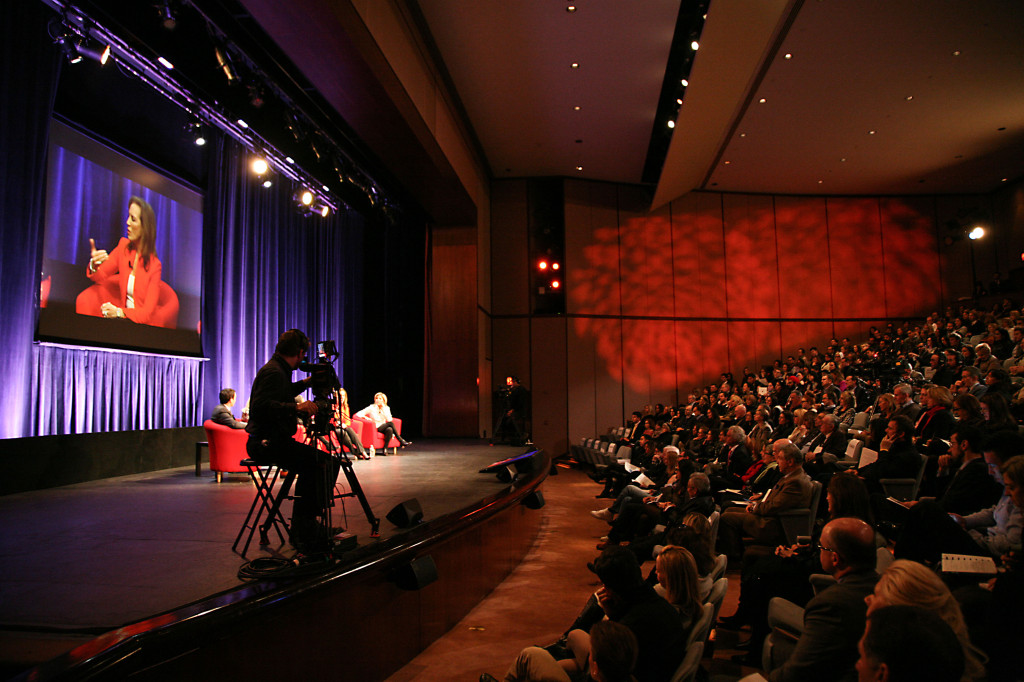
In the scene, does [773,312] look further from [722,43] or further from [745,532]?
[745,532]

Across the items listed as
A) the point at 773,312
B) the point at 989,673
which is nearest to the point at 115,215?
the point at 989,673

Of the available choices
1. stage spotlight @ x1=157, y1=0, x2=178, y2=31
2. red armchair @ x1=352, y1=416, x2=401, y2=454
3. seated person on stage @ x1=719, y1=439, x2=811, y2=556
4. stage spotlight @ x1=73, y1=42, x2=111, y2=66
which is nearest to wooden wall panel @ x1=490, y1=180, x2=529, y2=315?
red armchair @ x1=352, y1=416, x2=401, y2=454

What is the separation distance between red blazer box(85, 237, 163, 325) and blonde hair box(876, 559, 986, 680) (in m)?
7.43

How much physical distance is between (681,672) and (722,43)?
7.77 m

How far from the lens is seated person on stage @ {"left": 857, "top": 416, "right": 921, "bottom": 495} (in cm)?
423

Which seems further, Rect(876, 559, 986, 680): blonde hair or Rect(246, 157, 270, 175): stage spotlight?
Rect(246, 157, 270, 175): stage spotlight

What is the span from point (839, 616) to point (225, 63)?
687cm

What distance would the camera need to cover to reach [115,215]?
22.8 ft

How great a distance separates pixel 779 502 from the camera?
4.12 metres

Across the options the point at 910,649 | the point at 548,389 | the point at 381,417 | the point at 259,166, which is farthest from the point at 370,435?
the point at 910,649

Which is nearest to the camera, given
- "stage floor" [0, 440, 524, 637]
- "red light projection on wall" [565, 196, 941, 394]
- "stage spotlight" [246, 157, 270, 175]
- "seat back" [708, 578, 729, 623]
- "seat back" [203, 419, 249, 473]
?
"stage floor" [0, 440, 524, 637]

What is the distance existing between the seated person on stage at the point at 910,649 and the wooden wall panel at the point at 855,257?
15.6m

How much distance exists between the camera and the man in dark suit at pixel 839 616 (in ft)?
6.04

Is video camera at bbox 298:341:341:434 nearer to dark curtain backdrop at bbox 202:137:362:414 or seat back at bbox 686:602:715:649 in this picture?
seat back at bbox 686:602:715:649
